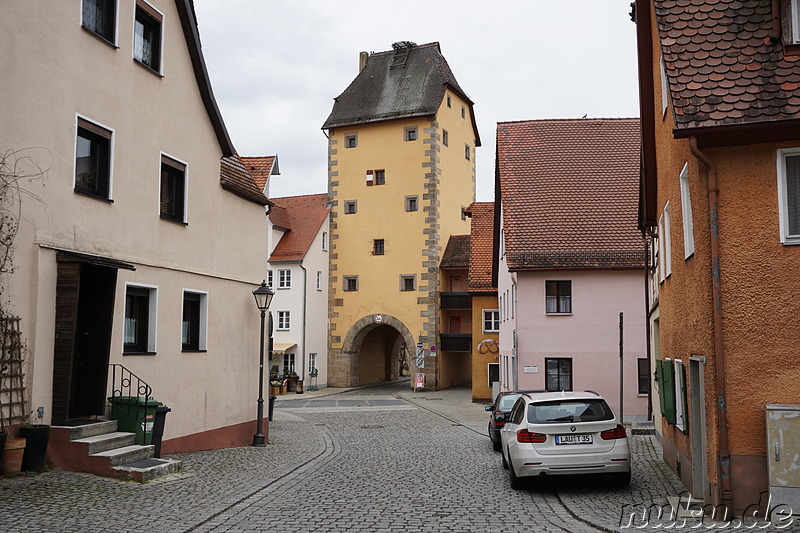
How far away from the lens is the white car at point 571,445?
11484 mm

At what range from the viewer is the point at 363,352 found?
50.8m

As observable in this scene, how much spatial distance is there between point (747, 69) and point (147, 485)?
9377 millimetres

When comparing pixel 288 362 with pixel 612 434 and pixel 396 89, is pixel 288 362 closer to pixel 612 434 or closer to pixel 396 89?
pixel 396 89

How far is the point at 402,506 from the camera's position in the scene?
10695 millimetres

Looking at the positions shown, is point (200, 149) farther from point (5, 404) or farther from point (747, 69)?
point (747, 69)

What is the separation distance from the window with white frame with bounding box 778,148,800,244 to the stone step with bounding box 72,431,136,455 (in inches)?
369

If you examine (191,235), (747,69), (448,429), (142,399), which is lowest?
(448,429)

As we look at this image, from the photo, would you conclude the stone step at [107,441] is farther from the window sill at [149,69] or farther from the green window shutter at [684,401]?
the green window shutter at [684,401]

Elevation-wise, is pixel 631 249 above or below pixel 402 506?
above

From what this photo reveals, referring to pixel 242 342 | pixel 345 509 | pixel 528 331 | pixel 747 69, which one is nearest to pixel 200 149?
pixel 242 342

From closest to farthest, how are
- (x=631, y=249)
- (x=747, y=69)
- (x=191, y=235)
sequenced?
(x=747, y=69), (x=191, y=235), (x=631, y=249)

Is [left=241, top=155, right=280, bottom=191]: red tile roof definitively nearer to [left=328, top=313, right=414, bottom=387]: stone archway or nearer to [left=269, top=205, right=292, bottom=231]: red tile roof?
[left=269, top=205, right=292, bottom=231]: red tile roof

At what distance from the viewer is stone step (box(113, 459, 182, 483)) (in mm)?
11438

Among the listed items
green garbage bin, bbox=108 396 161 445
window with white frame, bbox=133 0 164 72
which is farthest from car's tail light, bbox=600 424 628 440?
window with white frame, bbox=133 0 164 72
